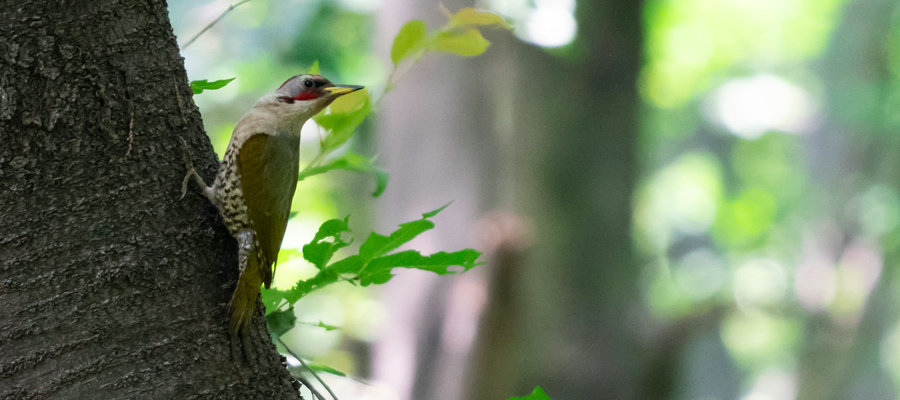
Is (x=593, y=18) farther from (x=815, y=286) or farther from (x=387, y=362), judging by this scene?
(x=815, y=286)

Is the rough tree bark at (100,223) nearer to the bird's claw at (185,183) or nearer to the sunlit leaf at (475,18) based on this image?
the bird's claw at (185,183)

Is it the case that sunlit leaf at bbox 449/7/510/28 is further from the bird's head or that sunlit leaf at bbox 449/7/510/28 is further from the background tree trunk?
the background tree trunk

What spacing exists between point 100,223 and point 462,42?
26.6 inches

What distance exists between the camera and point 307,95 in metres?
1.73

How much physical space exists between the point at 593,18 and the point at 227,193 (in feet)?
10.2

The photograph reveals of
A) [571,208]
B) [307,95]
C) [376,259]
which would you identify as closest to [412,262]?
[376,259]

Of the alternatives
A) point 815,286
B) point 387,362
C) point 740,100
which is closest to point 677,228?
point 740,100

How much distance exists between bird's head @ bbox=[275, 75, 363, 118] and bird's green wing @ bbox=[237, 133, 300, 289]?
0.28 ft

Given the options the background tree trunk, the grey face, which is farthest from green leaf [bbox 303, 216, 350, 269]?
the background tree trunk

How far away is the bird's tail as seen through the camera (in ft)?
3.83

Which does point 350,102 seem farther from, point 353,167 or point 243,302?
point 243,302

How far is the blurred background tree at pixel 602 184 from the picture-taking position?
3941mm

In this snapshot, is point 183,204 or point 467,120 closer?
point 183,204

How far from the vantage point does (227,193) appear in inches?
51.6
